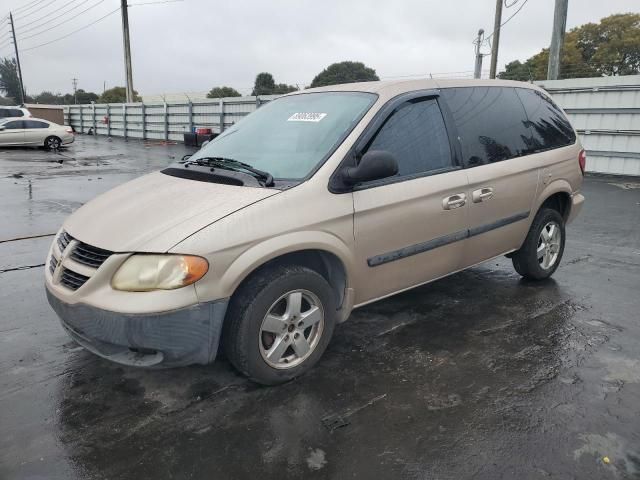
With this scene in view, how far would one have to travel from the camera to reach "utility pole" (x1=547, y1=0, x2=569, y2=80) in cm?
1345

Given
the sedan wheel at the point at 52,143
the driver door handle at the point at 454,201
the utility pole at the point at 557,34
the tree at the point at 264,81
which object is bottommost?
the sedan wheel at the point at 52,143

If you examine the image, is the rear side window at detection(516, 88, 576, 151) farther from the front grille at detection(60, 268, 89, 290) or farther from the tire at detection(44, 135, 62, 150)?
the tire at detection(44, 135, 62, 150)

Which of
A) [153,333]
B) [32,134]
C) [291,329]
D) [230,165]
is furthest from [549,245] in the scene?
[32,134]

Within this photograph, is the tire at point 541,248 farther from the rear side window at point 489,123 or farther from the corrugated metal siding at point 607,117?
the corrugated metal siding at point 607,117

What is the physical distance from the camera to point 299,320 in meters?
2.95

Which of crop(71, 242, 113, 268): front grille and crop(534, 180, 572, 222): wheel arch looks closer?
crop(71, 242, 113, 268): front grille

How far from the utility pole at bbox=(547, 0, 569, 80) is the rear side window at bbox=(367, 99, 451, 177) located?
1195 cm

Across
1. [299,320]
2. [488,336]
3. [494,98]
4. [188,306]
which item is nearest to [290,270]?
[299,320]

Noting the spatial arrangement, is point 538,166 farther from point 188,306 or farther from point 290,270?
point 188,306

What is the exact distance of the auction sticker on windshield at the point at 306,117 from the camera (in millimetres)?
3508

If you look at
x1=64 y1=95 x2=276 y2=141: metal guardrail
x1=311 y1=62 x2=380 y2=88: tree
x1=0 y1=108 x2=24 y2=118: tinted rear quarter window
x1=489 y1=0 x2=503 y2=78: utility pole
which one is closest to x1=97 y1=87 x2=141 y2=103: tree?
x1=311 y1=62 x2=380 y2=88: tree

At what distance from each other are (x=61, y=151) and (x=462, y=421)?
2183 centimetres

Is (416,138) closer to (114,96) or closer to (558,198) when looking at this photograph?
(558,198)

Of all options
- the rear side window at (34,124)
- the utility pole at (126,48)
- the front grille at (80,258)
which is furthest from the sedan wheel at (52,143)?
the front grille at (80,258)
